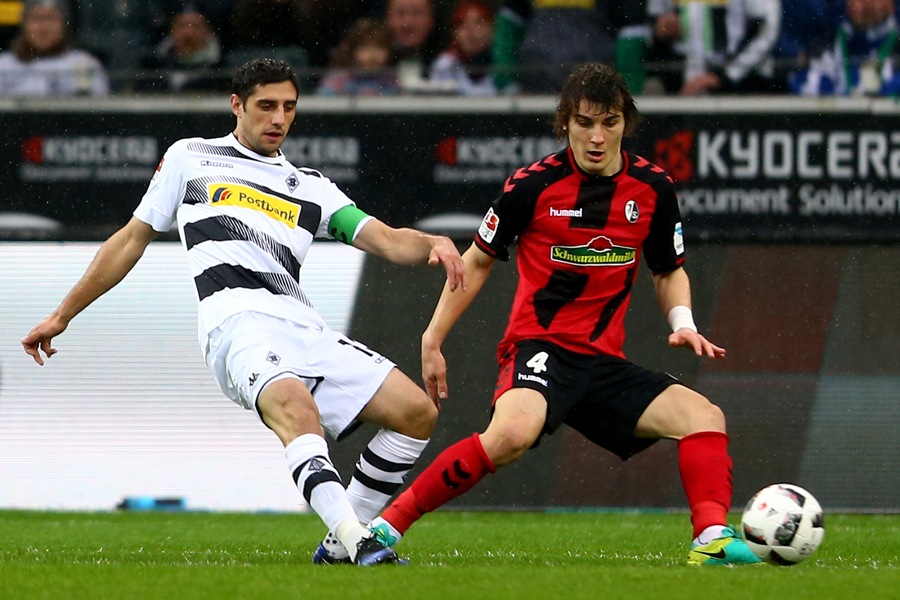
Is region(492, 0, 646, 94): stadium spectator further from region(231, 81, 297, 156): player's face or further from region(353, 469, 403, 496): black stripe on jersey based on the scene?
region(353, 469, 403, 496): black stripe on jersey

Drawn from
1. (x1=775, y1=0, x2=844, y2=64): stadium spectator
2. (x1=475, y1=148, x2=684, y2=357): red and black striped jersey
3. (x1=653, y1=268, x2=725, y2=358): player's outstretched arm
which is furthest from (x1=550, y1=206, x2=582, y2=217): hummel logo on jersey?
(x1=775, y1=0, x2=844, y2=64): stadium spectator

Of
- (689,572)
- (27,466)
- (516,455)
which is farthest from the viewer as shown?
(27,466)

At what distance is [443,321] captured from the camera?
18.6 ft

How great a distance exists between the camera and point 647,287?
30.3ft

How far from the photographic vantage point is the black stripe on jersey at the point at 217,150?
18.8 feet

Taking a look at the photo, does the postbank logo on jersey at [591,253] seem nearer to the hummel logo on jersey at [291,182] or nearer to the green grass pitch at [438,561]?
the hummel logo on jersey at [291,182]

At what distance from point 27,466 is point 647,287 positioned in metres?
4.06

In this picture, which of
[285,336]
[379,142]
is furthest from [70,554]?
[379,142]

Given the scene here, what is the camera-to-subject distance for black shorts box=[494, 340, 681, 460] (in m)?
5.53

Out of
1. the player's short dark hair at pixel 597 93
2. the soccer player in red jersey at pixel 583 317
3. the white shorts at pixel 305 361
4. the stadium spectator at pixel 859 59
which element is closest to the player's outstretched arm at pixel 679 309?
the soccer player in red jersey at pixel 583 317

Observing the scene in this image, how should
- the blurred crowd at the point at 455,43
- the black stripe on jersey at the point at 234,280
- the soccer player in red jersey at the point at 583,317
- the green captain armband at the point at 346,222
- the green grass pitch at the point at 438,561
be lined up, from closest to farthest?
the green grass pitch at the point at 438,561, the soccer player in red jersey at the point at 583,317, the black stripe on jersey at the point at 234,280, the green captain armband at the point at 346,222, the blurred crowd at the point at 455,43

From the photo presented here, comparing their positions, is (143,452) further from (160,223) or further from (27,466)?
(160,223)

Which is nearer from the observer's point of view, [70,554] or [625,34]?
[70,554]

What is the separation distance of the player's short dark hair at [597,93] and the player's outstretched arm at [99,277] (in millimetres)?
1701
